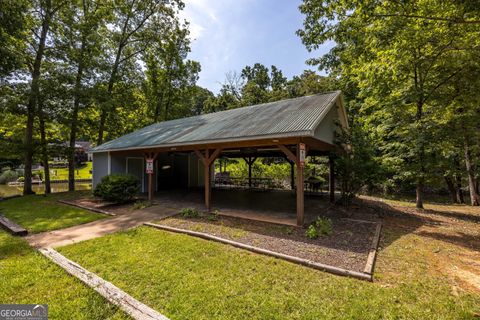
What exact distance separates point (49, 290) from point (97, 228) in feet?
11.5

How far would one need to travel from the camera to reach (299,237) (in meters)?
5.61

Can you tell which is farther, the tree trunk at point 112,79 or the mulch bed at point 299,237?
the tree trunk at point 112,79

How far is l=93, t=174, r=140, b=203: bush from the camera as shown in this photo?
970 cm

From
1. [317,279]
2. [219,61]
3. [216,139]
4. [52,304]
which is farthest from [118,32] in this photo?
[317,279]

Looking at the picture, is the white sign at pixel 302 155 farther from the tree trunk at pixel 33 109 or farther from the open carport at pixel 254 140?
the tree trunk at pixel 33 109

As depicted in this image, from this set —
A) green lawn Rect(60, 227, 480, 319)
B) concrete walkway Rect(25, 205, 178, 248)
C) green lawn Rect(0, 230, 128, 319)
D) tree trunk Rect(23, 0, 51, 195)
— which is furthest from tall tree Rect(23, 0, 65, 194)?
green lawn Rect(60, 227, 480, 319)

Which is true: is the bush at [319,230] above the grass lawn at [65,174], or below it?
below

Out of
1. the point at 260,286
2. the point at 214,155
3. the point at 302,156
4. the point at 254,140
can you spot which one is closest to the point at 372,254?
the point at 260,286

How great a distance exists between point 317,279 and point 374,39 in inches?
278

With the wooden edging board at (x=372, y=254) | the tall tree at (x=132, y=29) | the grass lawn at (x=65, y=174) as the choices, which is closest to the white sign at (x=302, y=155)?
the wooden edging board at (x=372, y=254)

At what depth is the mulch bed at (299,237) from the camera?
4488mm

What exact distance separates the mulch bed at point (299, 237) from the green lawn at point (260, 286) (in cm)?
43

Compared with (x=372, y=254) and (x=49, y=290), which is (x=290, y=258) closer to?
(x=372, y=254)

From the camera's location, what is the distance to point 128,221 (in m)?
7.31
